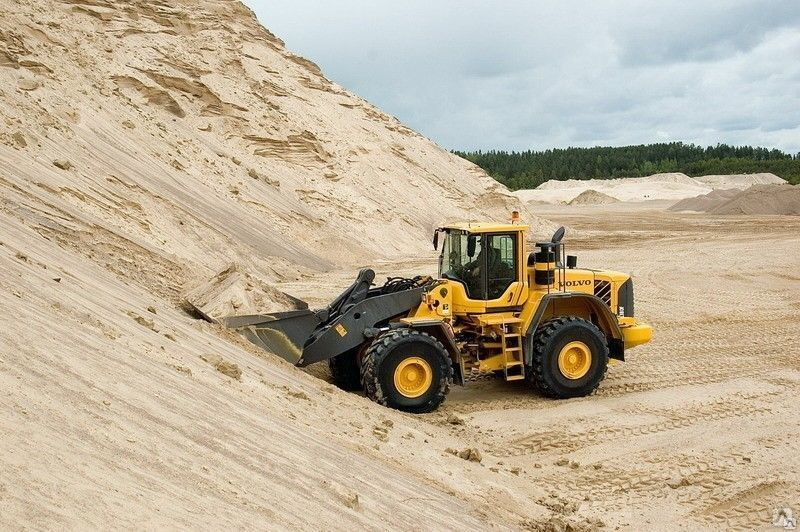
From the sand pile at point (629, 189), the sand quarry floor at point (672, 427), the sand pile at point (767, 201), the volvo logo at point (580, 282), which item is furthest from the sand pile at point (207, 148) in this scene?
the sand pile at point (629, 189)

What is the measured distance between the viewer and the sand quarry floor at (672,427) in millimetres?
6352

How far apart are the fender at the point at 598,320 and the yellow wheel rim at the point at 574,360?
0.37 metres

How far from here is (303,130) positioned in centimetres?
2445

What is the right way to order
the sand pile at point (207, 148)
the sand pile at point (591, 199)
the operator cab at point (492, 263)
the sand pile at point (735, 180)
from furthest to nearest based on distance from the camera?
the sand pile at point (735, 180), the sand pile at point (591, 199), the sand pile at point (207, 148), the operator cab at point (492, 263)

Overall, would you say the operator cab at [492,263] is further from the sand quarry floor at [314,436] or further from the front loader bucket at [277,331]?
the front loader bucket at [277,331]

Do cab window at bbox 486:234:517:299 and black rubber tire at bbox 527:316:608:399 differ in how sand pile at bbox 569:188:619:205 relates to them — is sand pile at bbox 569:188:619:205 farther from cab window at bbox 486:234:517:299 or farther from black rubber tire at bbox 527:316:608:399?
cab window at bbox 486:234:517:299

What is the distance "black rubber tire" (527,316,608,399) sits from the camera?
353 inches

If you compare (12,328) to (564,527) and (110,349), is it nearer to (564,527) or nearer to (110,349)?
(110,349)

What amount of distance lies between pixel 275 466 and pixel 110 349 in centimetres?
163

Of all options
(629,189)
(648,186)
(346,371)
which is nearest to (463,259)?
(346,371)

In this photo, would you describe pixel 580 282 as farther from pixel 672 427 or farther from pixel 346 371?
pixel 346 371

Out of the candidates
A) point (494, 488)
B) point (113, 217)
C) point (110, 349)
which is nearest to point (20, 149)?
point (113, 217)

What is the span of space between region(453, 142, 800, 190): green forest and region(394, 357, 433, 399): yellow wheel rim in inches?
2933

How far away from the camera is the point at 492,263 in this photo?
894 centimetres
